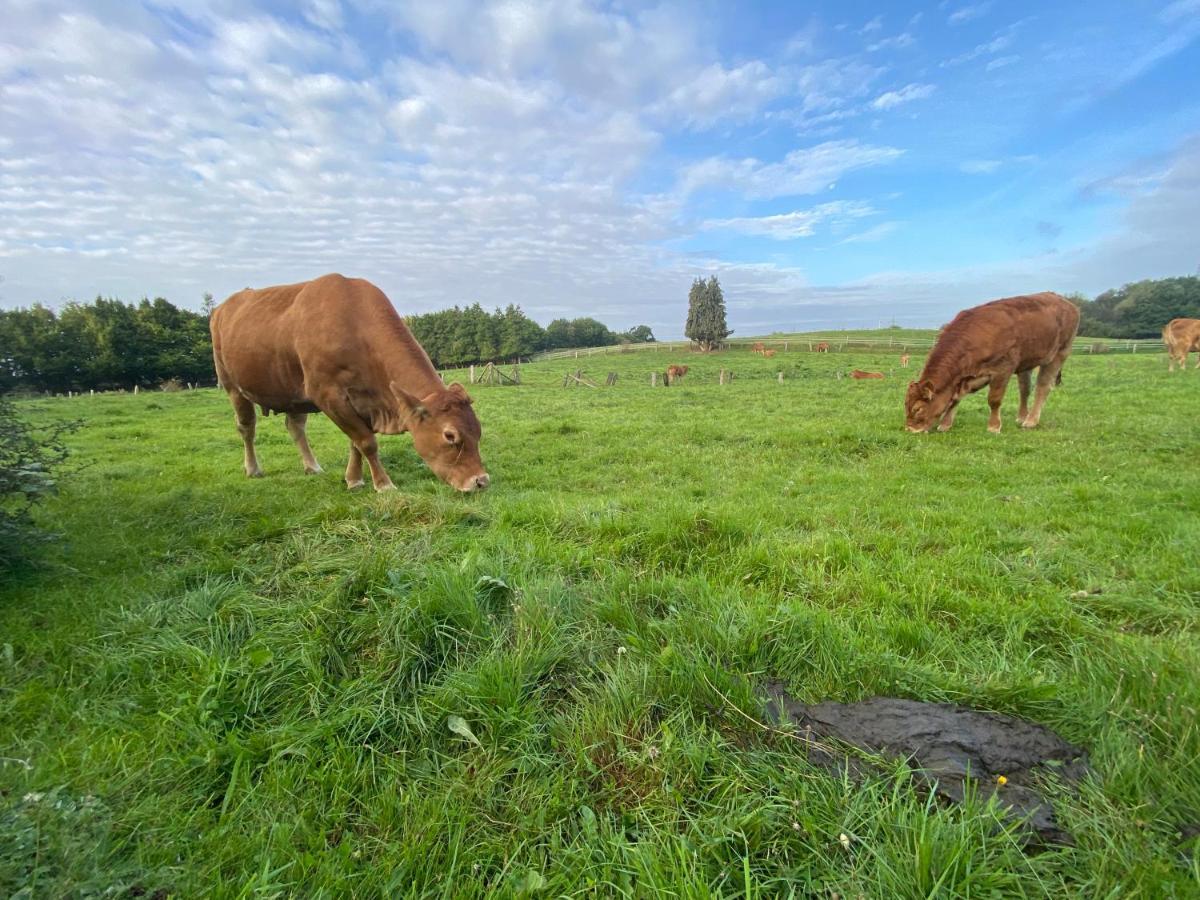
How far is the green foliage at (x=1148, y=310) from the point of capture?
68.6 meters

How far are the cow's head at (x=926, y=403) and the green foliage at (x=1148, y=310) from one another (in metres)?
84.6

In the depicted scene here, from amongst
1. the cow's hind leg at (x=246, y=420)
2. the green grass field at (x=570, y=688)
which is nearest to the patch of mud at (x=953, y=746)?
the green grass field at (x=570, y=688)

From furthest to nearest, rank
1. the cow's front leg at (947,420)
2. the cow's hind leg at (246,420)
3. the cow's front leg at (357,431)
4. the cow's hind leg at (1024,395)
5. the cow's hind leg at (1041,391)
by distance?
the cow's hind leg at (1024,395), the cow's hind leg at (1041,391), the cow's front leg at (947,420), the cow's hind leg at (246,420), the cow's front leg at (357,431)

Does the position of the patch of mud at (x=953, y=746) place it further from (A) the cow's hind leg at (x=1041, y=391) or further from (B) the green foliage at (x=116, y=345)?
(B) the green foliage at (x=116, y=345)

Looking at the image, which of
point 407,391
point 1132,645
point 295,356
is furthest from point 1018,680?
point 295,356

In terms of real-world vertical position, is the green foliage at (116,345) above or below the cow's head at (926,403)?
above

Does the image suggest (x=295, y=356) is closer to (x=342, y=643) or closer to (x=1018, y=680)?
(x=342, y=643)

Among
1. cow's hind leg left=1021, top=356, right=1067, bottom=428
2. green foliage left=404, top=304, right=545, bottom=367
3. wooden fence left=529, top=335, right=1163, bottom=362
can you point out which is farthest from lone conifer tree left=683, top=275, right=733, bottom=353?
cow's hind leg left=1021, top=356, right=1067, bottom=428

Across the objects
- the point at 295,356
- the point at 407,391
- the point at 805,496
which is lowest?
the point at 805,496

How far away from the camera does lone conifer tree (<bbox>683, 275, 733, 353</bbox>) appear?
65.3 meters

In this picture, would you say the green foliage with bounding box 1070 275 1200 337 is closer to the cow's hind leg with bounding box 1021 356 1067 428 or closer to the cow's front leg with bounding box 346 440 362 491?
the cow's hind leg with bounding box 1021 356 1067 428

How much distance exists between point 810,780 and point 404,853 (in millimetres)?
1488

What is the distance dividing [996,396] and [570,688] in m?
11.1

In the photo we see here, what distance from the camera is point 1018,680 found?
95.5 inches
